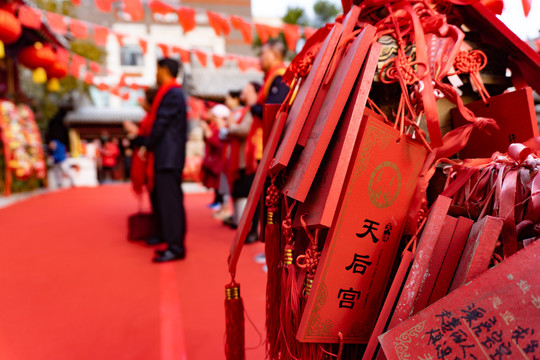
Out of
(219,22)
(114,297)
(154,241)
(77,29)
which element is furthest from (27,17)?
(114,297)

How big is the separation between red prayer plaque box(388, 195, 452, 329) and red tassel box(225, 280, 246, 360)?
369 millimetres

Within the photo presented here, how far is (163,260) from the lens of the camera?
250 centimetres

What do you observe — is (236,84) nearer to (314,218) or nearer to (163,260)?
(163,260)

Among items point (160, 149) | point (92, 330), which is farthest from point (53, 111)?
point (92, 330)

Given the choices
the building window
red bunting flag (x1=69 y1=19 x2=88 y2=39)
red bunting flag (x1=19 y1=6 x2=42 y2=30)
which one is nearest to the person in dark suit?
red bunting flag (x1=19 y1=6 x2=42 y2=30)

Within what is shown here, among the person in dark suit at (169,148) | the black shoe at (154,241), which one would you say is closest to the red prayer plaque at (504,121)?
the person in dark suit at (169,148)

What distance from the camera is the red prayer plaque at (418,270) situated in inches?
22.9

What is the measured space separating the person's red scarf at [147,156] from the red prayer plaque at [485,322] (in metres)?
2.22

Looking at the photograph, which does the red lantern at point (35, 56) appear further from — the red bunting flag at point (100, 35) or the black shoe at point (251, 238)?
the black shoe at point (251, 238)

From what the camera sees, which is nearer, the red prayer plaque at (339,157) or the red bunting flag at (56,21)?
the red prayer plaque at (339,157)

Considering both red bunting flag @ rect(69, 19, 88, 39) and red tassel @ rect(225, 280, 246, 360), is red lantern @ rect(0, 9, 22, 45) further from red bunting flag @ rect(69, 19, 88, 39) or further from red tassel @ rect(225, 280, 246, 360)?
red tassel @ rect(225, 280, 246, 360)

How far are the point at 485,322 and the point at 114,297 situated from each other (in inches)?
71.6

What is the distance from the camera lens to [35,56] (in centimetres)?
471

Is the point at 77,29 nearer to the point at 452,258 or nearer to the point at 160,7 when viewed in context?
the point at 160,7
